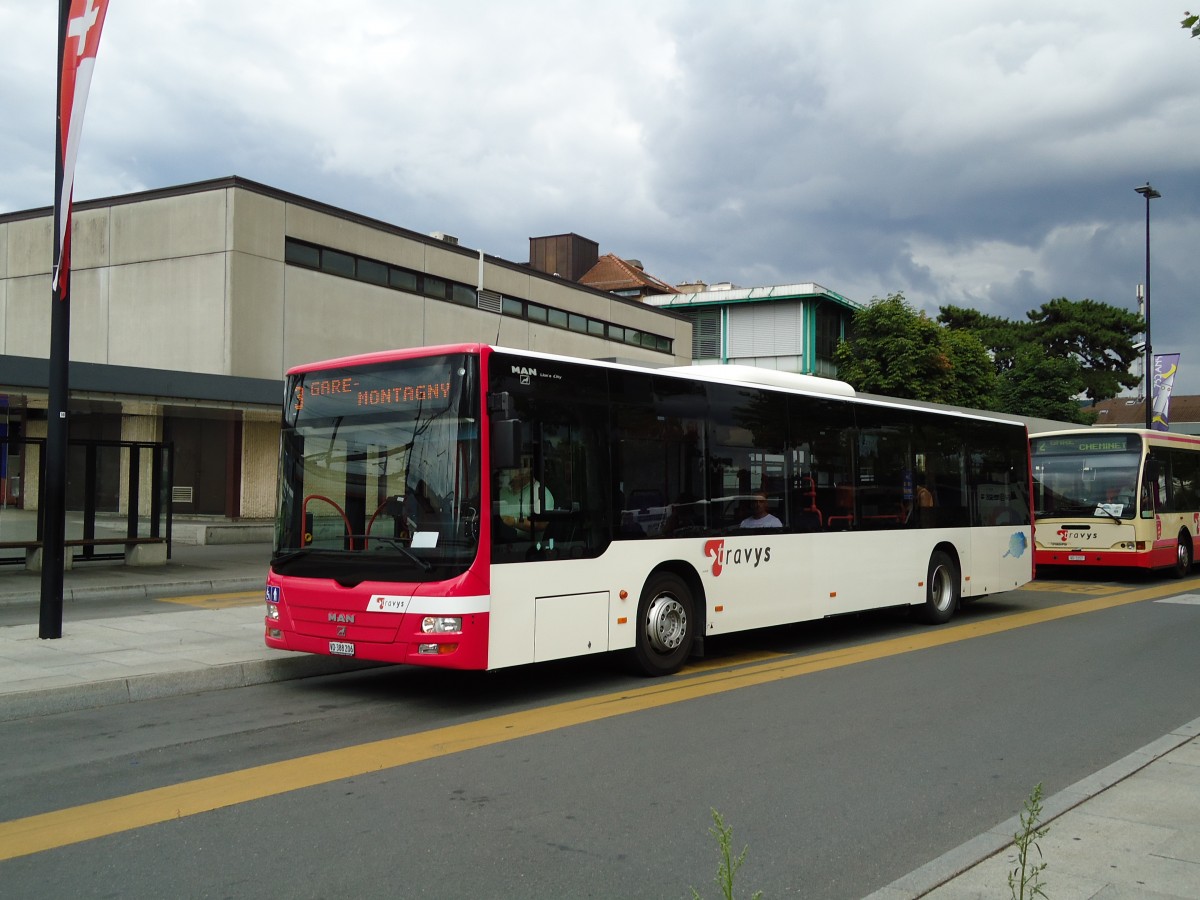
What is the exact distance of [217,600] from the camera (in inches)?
615

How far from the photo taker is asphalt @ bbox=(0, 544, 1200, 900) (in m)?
4.65

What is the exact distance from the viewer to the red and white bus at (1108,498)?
20.5 metres

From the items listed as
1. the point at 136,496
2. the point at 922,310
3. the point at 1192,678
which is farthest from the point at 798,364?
the point at 1192,678

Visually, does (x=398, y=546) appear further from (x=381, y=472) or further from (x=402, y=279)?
(x=402, y=279)

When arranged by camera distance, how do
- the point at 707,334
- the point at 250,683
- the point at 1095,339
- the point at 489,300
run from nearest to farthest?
the point at 250,683
the point at 489,300
the point at 707,334
the point at 1095,339

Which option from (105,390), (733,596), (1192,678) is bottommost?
(1192,678)

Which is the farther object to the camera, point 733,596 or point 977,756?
point 733,596

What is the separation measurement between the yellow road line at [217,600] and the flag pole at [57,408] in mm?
3657

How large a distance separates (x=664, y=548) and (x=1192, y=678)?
17.2 ft

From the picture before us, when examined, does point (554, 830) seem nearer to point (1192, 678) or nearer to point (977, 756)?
point (977, 756)

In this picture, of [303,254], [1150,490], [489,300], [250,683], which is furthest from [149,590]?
[489,300]

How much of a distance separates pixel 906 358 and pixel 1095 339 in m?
22.4

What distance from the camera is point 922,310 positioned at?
181 ft

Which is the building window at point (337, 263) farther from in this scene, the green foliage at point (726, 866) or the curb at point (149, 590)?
the green foliage at point (726, 866)
